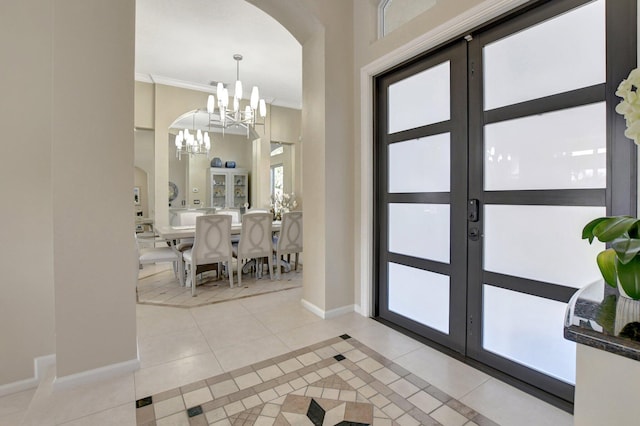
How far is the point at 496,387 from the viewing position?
1.87 meters

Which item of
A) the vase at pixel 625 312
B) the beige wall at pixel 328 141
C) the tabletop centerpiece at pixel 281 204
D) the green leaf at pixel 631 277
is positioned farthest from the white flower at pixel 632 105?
the tabletop centerpiece at pixel 281 204

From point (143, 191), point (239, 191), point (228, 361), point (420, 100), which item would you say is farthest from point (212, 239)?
point (143, 191)

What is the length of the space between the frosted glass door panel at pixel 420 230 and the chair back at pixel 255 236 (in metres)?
1.98

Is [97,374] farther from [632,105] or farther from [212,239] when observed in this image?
[632,105]

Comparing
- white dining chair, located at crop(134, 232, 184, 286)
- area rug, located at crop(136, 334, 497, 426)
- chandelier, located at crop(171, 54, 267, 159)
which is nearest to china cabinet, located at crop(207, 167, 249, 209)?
chandelier, located at crop(171, 54, 267, 159)

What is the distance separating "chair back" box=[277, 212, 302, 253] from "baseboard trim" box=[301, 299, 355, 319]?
1381 millimetres

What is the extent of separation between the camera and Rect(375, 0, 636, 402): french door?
161 centimetres

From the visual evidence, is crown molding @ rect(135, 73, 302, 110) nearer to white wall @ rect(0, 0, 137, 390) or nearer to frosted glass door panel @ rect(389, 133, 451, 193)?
white wall @ rect(0, 0, 137, 390)

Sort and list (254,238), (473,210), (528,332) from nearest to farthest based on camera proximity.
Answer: (528,332), (473,210), (254,238)

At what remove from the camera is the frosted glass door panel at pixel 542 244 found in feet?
5.45

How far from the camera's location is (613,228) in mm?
932

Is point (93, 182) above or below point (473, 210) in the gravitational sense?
above

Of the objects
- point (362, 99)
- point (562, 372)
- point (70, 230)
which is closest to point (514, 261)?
point (562, 372)

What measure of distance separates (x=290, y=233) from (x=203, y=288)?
138 centimetres
